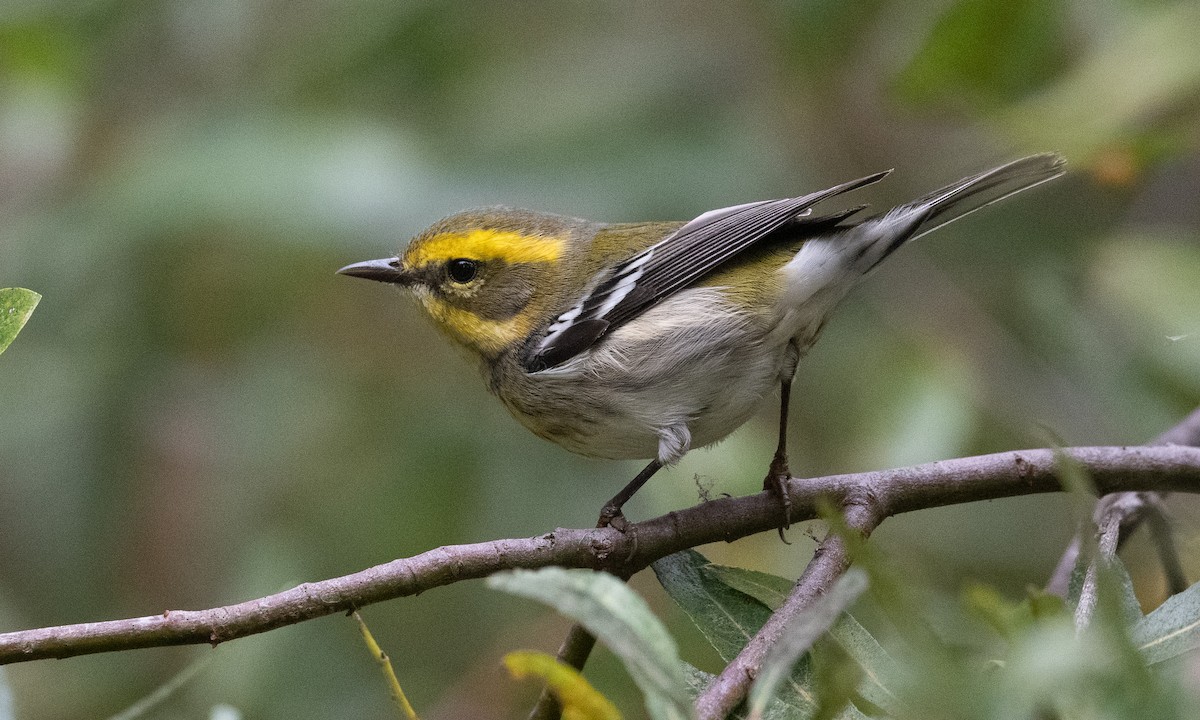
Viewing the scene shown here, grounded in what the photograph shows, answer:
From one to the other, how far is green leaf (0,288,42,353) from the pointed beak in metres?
1.79

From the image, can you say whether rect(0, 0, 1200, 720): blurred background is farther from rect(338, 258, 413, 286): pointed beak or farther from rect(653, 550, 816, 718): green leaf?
rect(653, 550, 816, 718): green leaf

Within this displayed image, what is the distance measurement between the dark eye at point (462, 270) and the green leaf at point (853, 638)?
1716mm

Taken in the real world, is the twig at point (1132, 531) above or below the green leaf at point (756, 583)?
above

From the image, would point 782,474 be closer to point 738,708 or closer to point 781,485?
point 781,485

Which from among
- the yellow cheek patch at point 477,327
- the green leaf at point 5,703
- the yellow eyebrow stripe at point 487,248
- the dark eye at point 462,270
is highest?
the yellow eyebrow stripe at point 487,248

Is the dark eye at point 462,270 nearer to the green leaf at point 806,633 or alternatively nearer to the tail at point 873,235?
the tail at point 873,235

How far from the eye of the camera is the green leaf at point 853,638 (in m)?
1.72

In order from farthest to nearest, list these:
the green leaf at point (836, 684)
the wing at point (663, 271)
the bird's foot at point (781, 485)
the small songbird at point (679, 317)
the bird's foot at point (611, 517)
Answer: the wing at point (663, 271) < the small songbird at point (679, 317) < the bird's foot at point (611, 517) < the bird's foot at point (781, 485) < the green leaf at point (836, 684)

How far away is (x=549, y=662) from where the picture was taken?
1353 millimetres

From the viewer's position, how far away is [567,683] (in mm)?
1374

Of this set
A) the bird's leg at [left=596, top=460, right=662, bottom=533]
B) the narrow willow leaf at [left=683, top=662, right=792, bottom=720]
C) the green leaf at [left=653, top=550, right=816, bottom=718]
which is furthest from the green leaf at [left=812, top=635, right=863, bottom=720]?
the bird's leg at [left=596, top=460, right=662, bottom=533]

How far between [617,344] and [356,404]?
201 centimetres

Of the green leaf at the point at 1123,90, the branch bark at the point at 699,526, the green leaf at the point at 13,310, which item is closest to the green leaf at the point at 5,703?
the branch bark at the point at 699,526

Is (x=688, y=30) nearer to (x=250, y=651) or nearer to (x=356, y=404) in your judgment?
(x=356, y=404)
